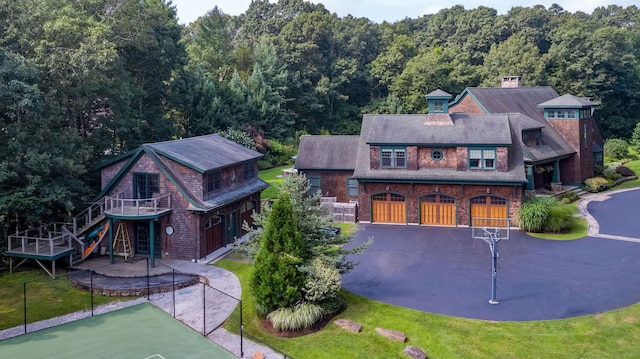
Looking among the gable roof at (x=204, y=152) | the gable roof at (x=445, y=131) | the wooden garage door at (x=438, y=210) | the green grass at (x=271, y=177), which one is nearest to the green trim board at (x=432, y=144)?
the gable roof at (x=445, y=131)

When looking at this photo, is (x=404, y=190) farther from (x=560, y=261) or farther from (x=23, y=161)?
(x=23, y=161)

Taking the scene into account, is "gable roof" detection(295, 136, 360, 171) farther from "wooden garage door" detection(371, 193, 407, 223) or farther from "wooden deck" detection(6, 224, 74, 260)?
"wooden deck" detection(6, 224, 74, 260)

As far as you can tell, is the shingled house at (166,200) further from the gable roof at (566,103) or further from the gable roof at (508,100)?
the gable roof at (566,103)

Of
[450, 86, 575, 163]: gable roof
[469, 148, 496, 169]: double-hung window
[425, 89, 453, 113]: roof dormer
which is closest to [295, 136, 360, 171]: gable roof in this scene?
[425, 89, 453, 113]: roof dormer

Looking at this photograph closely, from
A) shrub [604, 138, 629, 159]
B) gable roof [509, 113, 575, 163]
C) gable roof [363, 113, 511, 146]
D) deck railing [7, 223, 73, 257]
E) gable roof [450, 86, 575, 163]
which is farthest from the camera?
shrub [604, 138, 629, 159]

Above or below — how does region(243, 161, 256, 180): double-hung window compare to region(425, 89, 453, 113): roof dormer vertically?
below

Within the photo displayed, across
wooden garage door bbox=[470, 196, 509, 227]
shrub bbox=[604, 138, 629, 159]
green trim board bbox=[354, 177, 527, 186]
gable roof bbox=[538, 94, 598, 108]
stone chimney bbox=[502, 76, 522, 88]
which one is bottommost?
wooden garage door bbox=[470, 196, 509, 227]

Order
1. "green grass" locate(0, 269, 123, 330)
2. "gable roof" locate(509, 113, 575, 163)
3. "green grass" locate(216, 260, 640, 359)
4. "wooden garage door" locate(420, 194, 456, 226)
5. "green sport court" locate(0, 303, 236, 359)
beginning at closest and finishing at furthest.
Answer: "green grass" locate(216, 260, 640, 359) < "green sport court" locate(0, 303, 236, 359) < "green grass" locate(0, 269, 123, 330) < "wooden garage door" locate(420, 194, 456, 226) < "gable roof" locate(509, 113, 575, 163)

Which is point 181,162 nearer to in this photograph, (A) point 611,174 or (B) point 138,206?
(B) point 138,206

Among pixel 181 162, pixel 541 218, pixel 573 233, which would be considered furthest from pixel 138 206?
pixel 573 233
